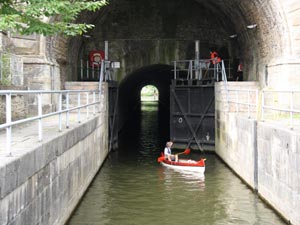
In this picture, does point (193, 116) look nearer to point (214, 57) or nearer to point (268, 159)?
point (214, 57)

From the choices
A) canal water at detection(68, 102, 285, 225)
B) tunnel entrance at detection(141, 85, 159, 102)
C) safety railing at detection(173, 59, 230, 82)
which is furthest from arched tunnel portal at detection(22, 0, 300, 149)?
tunnel entrance at detection(141, 85, 159, 102)

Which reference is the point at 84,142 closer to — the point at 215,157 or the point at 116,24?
the point at 215,157

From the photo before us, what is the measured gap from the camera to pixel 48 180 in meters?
8.40

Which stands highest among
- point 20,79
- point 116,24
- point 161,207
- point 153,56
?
point 116,24

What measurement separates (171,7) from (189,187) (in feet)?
50.0

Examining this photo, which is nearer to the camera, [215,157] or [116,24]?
[215,157]

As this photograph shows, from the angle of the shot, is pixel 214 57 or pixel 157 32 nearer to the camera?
pixel 214 57

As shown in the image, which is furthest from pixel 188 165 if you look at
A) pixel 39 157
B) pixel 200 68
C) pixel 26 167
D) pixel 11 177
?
pixel 11 177

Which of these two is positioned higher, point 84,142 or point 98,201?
point 84,142

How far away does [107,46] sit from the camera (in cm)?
2631

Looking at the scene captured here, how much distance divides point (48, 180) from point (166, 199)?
5.64 metres

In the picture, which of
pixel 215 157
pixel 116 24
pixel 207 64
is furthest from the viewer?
pixel 116 24

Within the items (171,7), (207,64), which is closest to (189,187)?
(207,64)

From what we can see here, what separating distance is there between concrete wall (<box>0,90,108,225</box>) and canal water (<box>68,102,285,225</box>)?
2.45ft
